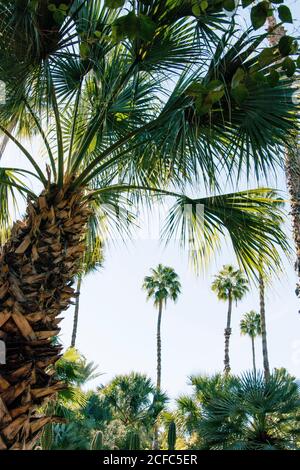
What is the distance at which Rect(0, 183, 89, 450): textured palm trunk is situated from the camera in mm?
2369

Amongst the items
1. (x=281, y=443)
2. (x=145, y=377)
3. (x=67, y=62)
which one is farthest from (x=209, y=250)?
(x=145, y=377)

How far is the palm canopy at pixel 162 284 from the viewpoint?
27812 mm

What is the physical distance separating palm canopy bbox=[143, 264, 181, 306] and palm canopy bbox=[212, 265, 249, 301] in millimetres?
2509

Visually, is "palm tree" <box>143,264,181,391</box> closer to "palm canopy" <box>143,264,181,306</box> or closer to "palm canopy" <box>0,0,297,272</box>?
"palm canopy" <box>143,264,181,306</box>

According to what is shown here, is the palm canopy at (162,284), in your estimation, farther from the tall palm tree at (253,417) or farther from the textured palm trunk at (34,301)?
the textured palm trunk at (34,301)

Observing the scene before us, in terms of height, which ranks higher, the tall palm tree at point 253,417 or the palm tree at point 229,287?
the palm tree at point 229,287

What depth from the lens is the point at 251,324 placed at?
115 ft

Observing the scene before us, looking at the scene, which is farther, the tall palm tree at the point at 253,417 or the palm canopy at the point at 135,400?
the palm canopy at the point at 135,400

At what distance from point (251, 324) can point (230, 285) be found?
963 cm

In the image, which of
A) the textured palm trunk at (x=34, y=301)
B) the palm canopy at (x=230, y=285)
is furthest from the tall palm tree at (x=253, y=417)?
the palm canopy at (x=230, y=285)

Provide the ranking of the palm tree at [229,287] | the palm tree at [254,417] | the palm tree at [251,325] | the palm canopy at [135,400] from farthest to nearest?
1. the palm tree at [251,325]
2. the palm tree at [229,287]
3. the palm canopy at [135,400]
4. the palm tree at [254,417]

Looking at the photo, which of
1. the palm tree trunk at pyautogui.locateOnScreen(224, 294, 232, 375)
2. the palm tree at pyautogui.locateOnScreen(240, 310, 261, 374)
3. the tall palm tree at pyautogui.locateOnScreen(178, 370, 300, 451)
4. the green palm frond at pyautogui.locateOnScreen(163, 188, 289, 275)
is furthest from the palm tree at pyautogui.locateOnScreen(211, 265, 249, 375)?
the green palm frond at pyautogui.locateOnScreen(163, 188, 289, 275)

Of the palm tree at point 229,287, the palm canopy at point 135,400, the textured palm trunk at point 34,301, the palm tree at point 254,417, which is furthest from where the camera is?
the palm tree at point 229,287

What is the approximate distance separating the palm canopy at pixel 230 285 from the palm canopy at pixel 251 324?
28.7 ft
